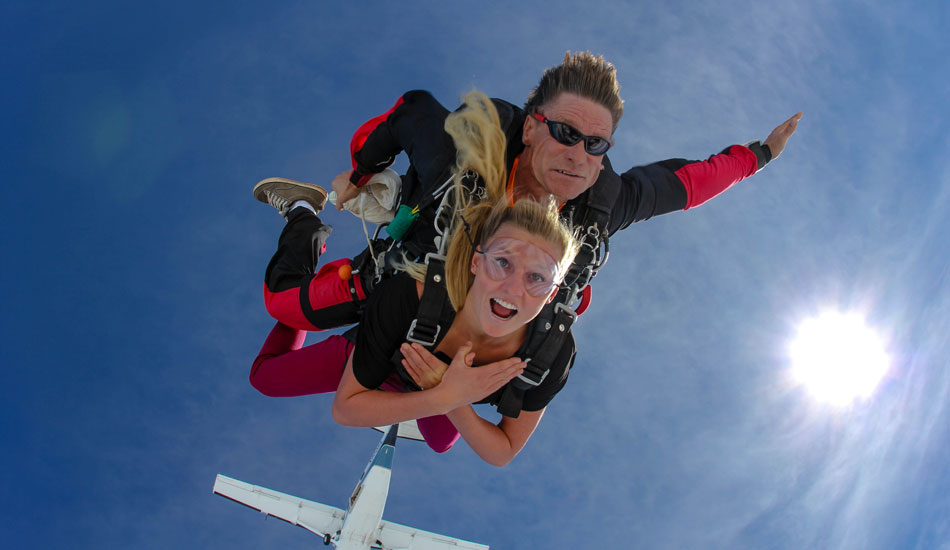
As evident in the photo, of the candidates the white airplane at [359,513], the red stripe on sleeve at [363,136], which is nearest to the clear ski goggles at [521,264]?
the red stripe on sleeve at [363,136]

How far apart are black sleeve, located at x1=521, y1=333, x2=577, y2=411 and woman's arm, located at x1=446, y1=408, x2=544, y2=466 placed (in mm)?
191

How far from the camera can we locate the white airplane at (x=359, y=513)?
2483cm

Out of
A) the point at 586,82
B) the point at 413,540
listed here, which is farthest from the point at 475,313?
the point at 413,540

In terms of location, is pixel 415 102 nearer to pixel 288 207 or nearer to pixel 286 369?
pixel 288 207

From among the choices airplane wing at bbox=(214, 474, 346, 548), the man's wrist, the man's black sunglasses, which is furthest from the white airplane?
the man's black sunglasses

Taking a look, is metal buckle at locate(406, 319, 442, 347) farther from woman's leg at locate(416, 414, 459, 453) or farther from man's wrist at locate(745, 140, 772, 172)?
man's wrist at locate(745, 140, 772, 172)

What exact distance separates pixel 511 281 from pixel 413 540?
27.1 metres

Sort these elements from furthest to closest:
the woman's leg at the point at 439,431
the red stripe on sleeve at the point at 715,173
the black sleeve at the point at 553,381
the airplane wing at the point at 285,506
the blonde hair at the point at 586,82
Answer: the airplane wing at the point at 285,506 < the woman's leg at the point at 439,431 < the red stripe on sleeve at the point at 715,173 < the blonde hair at the point at 586,82 < the black sleeve at the point at 553,381

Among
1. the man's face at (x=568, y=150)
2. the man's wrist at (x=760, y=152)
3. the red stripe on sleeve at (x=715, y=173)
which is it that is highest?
the man's wrist at (x=760, y=152)

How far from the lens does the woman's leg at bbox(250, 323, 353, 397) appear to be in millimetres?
8633

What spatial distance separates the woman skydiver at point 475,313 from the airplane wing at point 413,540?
75.7 ft

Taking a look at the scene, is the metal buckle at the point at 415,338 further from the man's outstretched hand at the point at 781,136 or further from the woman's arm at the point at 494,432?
the man's outstretched hand at the point at 781,136

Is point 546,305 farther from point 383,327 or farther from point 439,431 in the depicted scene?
point 439,431

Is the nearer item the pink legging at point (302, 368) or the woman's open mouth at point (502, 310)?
A: the woman's open mouth at point (502, 310)
